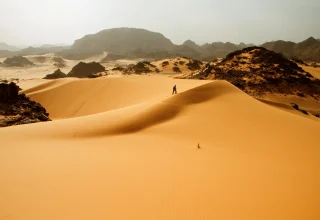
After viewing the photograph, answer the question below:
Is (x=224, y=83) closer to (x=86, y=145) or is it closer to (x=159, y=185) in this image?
(x=86, y=145)

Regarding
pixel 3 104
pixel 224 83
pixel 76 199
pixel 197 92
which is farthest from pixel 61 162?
pixel 224 83

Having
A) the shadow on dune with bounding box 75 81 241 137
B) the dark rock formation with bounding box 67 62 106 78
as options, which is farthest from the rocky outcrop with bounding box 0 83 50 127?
the dark rock formation with bounding box 67 62 106 78

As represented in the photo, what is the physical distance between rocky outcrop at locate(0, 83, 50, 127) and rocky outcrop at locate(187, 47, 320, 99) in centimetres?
1733

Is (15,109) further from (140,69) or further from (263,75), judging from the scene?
(140,69)

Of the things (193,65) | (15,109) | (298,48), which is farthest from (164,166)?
(298,48)

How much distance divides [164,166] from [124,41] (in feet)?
517

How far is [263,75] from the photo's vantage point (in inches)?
926

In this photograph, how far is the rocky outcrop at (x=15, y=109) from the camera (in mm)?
8242

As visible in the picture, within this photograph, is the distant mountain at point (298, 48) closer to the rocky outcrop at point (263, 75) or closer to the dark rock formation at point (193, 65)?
the dark rock formation at point (193, 65)

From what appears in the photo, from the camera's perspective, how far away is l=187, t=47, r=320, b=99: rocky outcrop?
72.4ft

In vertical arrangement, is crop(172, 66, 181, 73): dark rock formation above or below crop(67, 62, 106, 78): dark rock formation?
below

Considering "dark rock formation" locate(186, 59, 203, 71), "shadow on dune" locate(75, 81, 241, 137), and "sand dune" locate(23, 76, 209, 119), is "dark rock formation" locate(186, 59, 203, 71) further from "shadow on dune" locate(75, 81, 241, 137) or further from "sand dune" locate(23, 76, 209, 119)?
"shadow on dune" locate(75, 81, 241, 137)

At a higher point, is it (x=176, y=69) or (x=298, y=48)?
(x=298, y=48)

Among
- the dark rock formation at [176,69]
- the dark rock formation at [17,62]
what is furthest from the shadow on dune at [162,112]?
the dark rock formation at [17,62]
